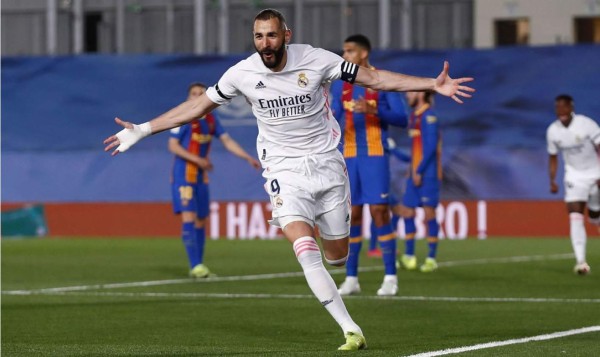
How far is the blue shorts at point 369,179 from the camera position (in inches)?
530

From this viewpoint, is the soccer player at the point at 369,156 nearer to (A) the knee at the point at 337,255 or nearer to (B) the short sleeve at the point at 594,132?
(A) the knee at the point at 337,255

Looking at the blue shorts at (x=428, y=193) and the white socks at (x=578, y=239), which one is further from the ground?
the blue shorts at (x=428, y=193)

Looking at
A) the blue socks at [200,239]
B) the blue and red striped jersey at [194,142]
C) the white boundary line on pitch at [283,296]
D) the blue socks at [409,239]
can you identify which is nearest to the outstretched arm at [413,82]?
the white boundary line on pitch at [283,296]

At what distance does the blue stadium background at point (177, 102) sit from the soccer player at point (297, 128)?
15931mm

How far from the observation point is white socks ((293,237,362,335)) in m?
8.91

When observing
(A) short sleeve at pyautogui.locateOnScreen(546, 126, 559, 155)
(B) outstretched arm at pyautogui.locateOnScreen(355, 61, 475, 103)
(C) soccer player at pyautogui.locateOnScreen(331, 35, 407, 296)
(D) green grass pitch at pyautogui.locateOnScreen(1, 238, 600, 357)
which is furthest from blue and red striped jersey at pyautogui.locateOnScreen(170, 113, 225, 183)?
(B) outstretched arm at pyautogui.locateOnScreen(355, 61, 475, 103)

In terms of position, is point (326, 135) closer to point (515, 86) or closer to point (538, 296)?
A: point (538, 296)

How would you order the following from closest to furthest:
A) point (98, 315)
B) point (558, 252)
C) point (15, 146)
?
point (98, 315) → point (558, 252) → point (15, 146)

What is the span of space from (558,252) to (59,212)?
10.5 meters

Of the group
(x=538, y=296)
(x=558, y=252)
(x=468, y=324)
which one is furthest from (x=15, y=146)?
(x=468, y=324)

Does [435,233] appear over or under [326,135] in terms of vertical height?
under

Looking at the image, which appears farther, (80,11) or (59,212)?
(80,11)

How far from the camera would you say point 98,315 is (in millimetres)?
11766

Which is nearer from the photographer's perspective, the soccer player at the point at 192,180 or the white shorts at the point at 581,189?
the soccer player at the point at 192,180
